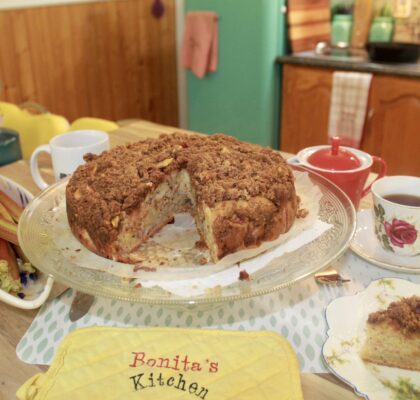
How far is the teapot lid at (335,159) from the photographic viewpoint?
1.08 metres

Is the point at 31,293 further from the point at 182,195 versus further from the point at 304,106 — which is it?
the point at 304,106

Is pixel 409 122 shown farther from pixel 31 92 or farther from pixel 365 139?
pixel 31 92

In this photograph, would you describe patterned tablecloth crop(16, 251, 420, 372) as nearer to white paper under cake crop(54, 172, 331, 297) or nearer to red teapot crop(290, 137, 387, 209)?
white paper under cake crop(54, 172, 331, 297)

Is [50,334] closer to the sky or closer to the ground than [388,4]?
closer to the ground

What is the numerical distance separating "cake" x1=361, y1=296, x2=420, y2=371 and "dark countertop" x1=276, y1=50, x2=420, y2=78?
1.85m

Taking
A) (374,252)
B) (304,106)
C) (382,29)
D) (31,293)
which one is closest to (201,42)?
(304,106)

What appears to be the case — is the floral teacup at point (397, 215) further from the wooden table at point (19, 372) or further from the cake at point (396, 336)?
the wooden table at point (19, 372)

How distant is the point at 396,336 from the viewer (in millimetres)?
744

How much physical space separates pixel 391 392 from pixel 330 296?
0.24m

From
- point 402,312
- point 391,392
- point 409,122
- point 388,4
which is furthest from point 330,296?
point 388,4

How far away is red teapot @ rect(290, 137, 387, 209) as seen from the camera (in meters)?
1.06

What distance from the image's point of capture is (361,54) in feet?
8.98

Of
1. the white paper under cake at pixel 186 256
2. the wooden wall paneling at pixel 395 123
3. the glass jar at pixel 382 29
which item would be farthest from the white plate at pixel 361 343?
the glass jar at pixel 382 29

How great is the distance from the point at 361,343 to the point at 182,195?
558mm
